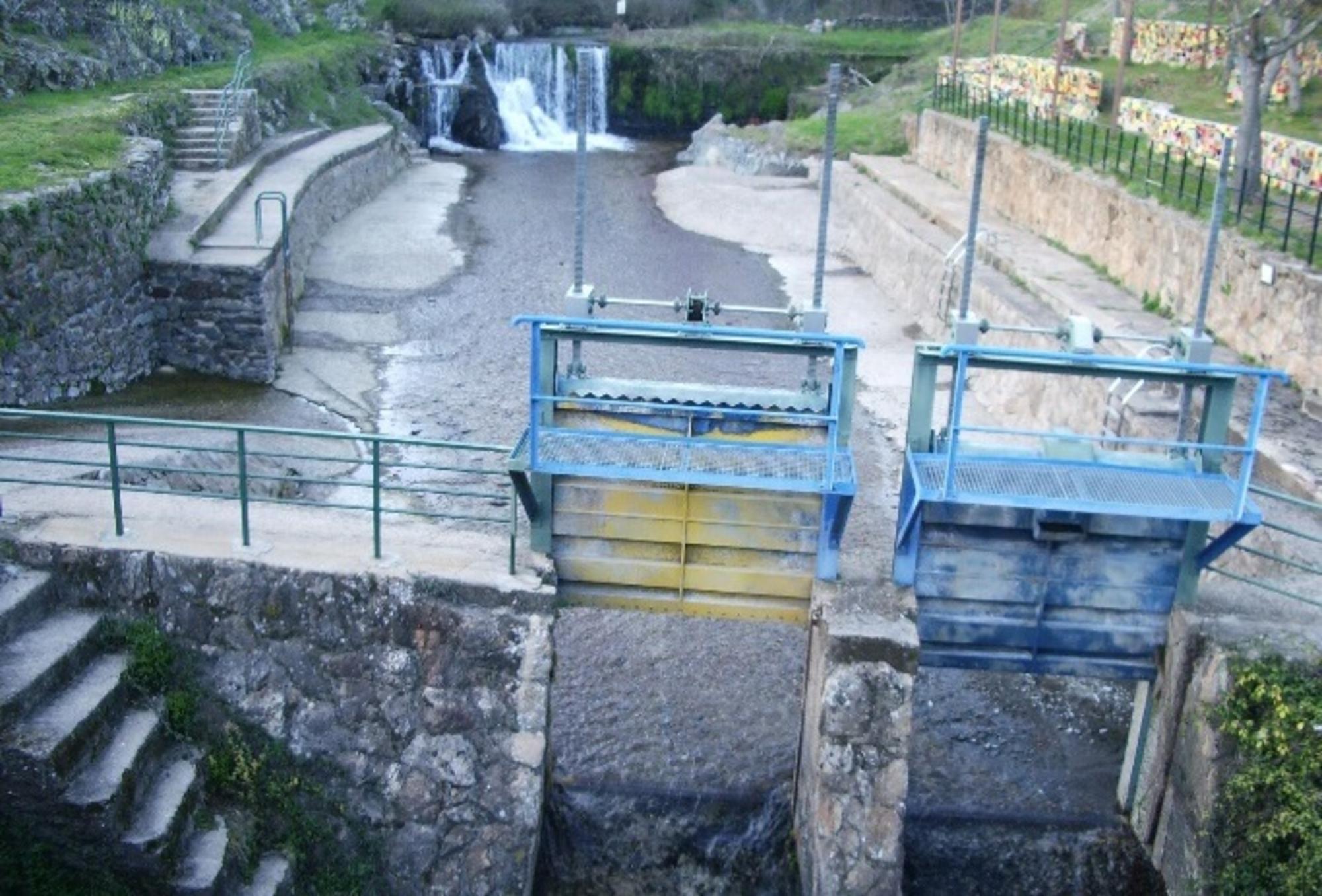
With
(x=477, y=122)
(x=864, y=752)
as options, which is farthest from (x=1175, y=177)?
(x=477, y=122)

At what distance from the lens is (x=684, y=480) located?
28.8 ft

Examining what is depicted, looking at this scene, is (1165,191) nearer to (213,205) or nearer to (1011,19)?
(213,205)

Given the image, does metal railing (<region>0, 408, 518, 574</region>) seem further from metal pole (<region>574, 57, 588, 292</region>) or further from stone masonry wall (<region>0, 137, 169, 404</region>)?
metal pole (<region>574, 57, 588, 292</region>)

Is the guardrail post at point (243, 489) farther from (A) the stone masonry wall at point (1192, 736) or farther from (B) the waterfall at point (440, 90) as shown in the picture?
(B) the waterfall at point (440, 90)

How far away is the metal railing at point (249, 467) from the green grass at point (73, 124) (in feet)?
12.1

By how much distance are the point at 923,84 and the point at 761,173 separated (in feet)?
24.4

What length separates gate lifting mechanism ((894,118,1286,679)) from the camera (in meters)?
8.70

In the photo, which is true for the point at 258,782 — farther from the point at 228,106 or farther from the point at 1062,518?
the point at 228,106

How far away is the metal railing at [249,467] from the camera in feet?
29.9

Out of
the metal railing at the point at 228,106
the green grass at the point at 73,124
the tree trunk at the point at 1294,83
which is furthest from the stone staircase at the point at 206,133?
the tree trunk at the point at 1294,83

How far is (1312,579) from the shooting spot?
10.0 m

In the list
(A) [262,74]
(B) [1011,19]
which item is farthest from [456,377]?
(B) [1011,19]

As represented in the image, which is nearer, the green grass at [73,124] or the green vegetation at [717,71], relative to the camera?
the green grass at [73,124]

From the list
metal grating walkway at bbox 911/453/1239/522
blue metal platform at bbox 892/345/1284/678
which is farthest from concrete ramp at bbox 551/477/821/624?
metal grating walkway at bbox 911/453/1239/522
